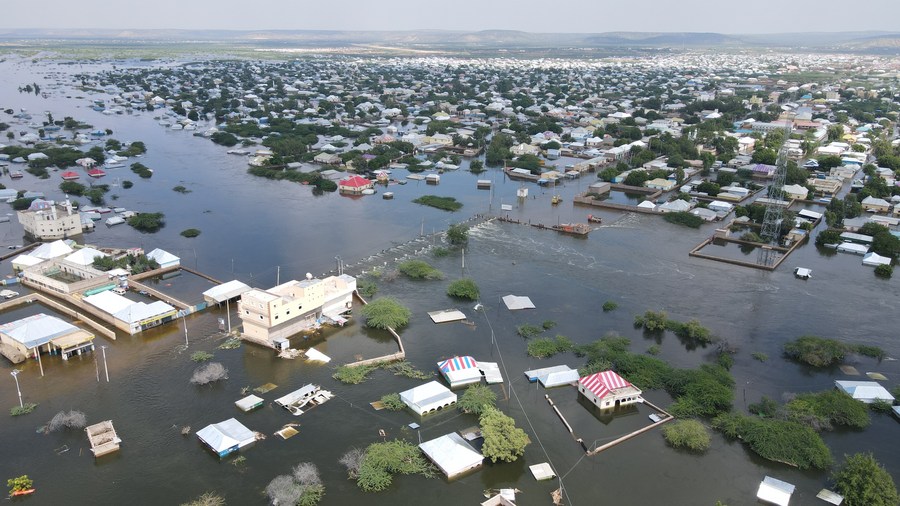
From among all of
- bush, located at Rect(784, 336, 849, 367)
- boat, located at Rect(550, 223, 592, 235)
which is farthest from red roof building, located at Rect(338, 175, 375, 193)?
bush, located at Rect(784, 336, 849, 367)

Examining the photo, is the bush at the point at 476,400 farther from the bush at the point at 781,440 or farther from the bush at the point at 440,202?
the bush at the point at 440,202

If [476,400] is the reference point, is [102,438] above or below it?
below

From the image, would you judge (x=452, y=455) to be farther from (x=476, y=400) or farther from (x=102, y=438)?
(x=102, y=438)

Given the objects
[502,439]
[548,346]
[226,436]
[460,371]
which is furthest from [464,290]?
[226,436]

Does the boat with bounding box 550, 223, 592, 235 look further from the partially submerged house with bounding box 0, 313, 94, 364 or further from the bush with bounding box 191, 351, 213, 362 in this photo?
the partially submerged house with bounding box 0, 313, 94, 364

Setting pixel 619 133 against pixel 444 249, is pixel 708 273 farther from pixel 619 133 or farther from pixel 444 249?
pixel 619 133
